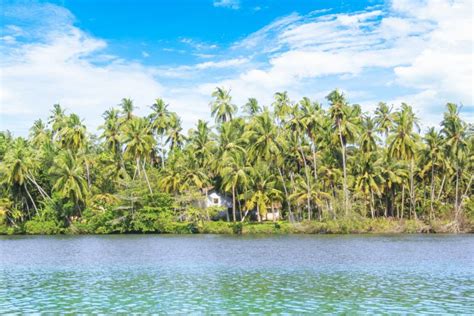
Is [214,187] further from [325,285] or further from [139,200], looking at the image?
[325,285]

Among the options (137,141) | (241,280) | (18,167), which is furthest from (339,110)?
(241,280)

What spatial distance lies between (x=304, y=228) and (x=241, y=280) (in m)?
41.2

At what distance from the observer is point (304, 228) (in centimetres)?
6788

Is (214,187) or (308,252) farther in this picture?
(214,187)

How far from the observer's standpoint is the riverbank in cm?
6581

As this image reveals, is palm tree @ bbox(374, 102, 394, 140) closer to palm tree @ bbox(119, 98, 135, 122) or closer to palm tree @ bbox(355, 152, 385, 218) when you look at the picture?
palm tree @ bbox(355, 152, 385, 218)

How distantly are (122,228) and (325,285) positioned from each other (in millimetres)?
48879

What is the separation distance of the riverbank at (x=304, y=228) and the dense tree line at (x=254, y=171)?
2.72ft

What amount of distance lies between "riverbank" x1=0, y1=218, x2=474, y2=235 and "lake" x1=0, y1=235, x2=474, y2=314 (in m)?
19.9

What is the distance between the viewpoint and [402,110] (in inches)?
2817

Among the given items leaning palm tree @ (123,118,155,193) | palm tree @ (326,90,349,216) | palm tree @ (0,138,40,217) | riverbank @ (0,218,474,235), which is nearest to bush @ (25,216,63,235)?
riverbank @ (0,218,474,235)

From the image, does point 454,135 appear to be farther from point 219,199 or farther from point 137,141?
point 137,141

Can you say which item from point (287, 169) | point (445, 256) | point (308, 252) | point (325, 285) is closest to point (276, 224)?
point (287, 169)

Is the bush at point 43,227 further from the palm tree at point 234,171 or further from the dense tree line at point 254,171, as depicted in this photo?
the palm tree at point 234,171
